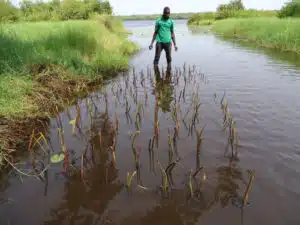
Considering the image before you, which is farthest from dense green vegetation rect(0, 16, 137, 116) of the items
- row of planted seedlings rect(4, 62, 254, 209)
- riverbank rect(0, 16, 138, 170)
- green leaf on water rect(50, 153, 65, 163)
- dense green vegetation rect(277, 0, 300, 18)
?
dense green vegetation rect(277, 0, 300, 18)

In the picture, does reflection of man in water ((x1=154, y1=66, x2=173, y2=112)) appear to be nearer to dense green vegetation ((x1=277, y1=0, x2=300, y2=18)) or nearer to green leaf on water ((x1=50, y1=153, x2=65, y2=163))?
green leaf on water ((x1=50, y1=153, x2=65, y2=163))

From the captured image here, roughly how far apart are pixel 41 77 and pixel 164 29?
4713 millimetres

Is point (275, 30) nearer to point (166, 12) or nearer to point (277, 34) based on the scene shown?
point (277, 34)

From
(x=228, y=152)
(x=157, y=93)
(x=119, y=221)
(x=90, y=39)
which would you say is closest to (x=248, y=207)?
(x=228, y=152)

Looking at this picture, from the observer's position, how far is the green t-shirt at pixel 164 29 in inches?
321

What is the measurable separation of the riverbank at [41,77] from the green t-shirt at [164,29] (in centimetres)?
177

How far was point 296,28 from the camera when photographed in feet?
40.6

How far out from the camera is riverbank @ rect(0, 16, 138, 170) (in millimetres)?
3917

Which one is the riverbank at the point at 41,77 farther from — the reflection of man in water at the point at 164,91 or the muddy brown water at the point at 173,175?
the reflection of man in water at the point at 164,91

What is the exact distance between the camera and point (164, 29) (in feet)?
27.2

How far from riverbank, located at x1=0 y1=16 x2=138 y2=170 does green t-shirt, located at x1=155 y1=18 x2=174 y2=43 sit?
1771 mm

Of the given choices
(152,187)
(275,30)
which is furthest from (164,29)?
(275,30)

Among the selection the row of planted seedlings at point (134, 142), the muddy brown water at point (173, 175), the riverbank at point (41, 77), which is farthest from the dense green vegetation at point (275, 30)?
the riverbank at point (41, 77)

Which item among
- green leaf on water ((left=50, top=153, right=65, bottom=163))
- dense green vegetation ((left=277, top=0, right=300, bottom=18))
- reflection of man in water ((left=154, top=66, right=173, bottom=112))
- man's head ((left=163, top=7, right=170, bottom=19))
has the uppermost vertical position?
dense green vegetation ((left=277, top=0, right=300, bottom=18))
